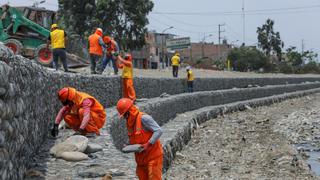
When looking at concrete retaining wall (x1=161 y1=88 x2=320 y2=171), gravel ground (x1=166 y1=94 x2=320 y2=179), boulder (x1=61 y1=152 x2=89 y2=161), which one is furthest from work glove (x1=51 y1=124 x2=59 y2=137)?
concrete retaining wall (x1=161 y1=88 x2=320 y2=171)

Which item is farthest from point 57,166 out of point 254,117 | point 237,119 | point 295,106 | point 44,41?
point 295,106

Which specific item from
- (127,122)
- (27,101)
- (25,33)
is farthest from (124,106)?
(25,33)

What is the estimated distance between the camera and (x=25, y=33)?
22.6 meters

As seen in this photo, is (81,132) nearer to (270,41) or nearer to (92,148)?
(92,148)

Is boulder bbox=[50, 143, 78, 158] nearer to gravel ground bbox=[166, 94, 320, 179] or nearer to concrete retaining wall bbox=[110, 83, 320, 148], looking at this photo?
concrete retaining wall bbox=[110, 83, 320, 148]

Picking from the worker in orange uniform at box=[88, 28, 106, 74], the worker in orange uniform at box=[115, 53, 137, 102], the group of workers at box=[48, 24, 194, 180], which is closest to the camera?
the group of workers at box=[48, 24, 194, 180]

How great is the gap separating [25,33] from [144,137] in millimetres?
16491

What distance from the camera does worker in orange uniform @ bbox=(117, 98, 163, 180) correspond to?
7.09 m

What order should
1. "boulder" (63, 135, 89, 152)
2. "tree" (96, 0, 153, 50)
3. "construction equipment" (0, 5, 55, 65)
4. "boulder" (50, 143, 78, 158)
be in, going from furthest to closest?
1. "tree" (96, 0, 153, 50)
2. "construction equipment" (0, 5, 55, 65)
3. "boulder" (63, 135, 89, 152)
4. "boulder" (50, 143, 78, 158)

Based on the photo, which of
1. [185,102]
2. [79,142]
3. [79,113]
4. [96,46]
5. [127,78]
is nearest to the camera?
[79,142]

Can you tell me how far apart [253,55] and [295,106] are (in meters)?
32.2

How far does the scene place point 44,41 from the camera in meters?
23.0

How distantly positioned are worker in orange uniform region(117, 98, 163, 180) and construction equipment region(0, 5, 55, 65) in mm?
14353

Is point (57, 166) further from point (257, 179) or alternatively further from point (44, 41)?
point (44, 41)
